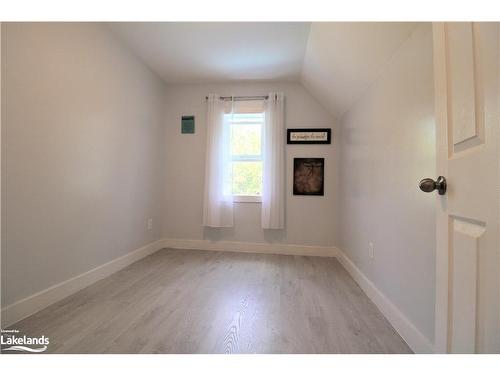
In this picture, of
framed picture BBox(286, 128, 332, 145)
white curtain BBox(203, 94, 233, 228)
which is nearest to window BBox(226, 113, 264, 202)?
white curtain BBox(203, 94, 233, 228)

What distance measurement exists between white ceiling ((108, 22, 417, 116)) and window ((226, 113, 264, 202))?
58cm

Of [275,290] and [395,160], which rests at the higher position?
[395,160]

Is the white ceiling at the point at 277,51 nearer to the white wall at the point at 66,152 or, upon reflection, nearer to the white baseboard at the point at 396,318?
the white wall at the point at 66,152

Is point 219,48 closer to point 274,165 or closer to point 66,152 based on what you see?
point 274,165

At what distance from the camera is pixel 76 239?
1.86 m

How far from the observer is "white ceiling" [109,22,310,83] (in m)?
2.12

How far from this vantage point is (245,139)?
3262 mm

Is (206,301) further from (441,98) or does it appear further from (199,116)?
(199,116)

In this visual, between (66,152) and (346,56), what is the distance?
2.37 meters

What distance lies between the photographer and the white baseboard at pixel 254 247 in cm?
305

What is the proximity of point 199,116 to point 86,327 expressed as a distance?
2.69 meters

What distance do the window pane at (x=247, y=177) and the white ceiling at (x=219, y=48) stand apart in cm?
118

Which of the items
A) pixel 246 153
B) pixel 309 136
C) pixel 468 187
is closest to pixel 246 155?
pixel 246 153
